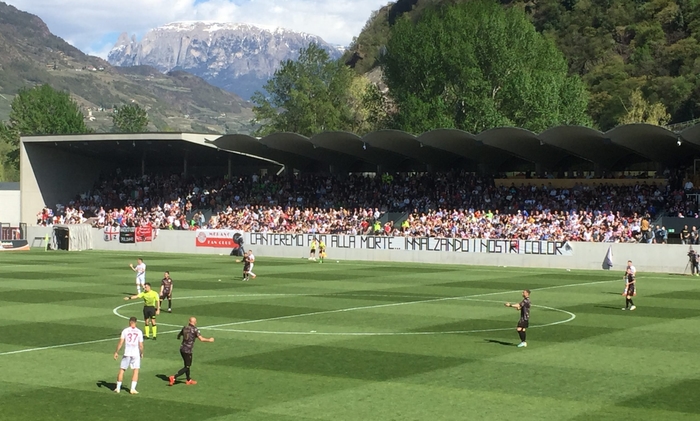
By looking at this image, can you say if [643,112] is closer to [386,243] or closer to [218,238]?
[386,243]

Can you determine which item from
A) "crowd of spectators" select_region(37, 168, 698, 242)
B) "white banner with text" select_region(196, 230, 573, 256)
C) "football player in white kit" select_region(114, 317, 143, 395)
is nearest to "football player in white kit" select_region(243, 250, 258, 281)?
"white banner with text" select_region(196, 230, 573, 256)

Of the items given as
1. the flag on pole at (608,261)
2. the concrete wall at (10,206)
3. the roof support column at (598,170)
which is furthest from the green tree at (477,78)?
the flag on pole at (608,261)

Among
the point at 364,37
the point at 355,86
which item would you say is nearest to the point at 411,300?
the point at 355,86

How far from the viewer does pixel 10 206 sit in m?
81.3

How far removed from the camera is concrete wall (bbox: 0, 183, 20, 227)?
8100cm

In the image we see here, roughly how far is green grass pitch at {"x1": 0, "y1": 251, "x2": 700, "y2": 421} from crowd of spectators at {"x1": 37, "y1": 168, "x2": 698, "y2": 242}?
51.5 ft

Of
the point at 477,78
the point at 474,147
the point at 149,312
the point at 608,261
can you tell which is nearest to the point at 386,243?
the point at 474,147

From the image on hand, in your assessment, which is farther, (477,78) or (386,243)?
(477,78)

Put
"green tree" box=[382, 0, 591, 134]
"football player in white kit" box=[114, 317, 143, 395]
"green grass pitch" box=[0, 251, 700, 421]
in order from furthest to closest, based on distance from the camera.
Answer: "green tree" box=[382, 0, 591, 134] < "football player in white kit" box=[114, 317, 143, 395] < "green grass pitch" box=[0, 251, 700, 421]

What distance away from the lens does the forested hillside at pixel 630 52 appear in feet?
365

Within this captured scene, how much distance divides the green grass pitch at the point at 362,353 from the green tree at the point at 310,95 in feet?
291

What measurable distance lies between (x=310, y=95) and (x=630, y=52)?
43.9m

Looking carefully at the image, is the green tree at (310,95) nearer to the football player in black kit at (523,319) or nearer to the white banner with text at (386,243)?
the white banner with text at (386,243)

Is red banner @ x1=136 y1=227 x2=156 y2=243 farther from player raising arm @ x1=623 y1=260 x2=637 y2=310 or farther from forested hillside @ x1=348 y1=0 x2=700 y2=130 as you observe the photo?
forested hillside @ x1=348 y1=0 x2=700 y2=130
